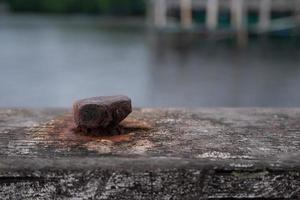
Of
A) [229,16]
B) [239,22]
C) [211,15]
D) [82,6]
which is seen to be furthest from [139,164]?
[82,6]

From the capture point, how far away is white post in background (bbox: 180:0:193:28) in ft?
108

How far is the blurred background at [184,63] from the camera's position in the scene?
593 inches

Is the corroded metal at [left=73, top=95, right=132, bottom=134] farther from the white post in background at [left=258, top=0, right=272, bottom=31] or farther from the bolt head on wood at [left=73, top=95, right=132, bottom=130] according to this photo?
the white post in background at [left=258, top=0, right=272, bottom=31]

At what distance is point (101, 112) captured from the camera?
160cm

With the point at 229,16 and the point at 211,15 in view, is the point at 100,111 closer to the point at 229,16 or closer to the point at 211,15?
the point at 211,15

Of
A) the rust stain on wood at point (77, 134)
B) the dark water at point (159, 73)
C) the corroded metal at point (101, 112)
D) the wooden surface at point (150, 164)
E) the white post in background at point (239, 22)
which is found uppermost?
the white post in background at point (239, 22)

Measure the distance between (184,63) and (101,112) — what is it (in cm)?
2222

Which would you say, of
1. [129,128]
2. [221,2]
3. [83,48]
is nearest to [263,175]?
[129,128]

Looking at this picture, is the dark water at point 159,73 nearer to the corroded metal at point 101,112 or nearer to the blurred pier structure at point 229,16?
the blurred pier structure at point 229,16

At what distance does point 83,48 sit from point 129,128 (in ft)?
96.9

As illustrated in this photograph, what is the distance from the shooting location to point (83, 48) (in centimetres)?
3081

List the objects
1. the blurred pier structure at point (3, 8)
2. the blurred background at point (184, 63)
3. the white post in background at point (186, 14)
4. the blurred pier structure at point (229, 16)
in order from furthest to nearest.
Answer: the blurred pier structure at point (3, 8), the white post in background at point (186, 14), the blurred pier structure at point (229, 16), the blurred background at point (184, 63)

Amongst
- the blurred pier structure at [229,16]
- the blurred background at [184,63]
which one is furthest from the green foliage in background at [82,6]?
the blurred pier structure at [229,16]

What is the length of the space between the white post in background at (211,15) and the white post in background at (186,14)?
118 centimetres
